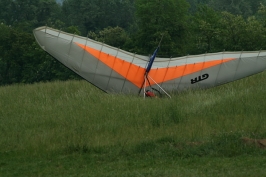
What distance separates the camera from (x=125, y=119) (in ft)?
49.6

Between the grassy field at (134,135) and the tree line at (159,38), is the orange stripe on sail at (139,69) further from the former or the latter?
the tree line at (159,38)

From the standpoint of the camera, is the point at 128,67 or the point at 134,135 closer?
the point at 134,135

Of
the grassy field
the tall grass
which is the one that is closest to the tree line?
the tall grass

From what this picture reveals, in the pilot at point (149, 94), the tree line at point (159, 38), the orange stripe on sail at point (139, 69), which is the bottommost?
the tree line at point (159, 38)

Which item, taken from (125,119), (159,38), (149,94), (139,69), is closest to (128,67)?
(139,69)

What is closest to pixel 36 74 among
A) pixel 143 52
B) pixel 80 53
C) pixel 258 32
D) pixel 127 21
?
pixel 143 52

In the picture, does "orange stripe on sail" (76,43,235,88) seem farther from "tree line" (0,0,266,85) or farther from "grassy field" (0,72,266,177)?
"tree line" (0,0,266,85)

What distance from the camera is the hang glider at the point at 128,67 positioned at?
20.2 metres

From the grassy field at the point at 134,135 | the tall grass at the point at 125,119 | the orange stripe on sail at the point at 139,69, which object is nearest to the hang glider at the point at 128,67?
the orange stripe on sail at the point at 139,69

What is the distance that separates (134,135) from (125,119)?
2046mm

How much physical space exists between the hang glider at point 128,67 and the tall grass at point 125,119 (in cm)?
48

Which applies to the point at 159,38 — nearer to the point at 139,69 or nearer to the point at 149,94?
the point at 139,69

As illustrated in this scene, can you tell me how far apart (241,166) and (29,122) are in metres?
7.01

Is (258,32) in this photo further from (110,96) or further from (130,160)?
(130,160)
